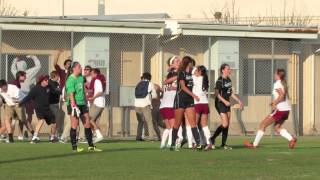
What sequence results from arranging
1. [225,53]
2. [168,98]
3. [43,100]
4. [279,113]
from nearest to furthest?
[279,113] → [168,98] → [43,100] → [225,53]

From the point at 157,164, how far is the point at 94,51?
14.2 meters

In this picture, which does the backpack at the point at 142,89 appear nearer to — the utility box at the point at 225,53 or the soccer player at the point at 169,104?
the soccer player at the point at 169,104

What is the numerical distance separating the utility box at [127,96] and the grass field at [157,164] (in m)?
9.60

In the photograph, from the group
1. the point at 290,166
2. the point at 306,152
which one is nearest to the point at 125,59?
the point at 306,152

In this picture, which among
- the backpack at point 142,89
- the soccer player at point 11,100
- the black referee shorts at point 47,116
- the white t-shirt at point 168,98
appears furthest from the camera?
the backpack at point 142,89

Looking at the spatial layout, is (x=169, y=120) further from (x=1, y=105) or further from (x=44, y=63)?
(x=44, y=63)

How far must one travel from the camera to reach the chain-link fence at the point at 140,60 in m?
29.2

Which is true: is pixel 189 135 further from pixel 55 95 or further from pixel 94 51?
pixel 94 51

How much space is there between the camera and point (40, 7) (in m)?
55.6

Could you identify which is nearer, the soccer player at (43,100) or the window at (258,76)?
the soccer player at (43,100)

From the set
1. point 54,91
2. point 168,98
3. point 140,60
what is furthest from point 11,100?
point 140,60

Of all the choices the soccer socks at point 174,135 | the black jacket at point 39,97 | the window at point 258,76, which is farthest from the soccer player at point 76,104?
the window at point 258,76

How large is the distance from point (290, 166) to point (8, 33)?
15.4m

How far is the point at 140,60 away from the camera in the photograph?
101 ft
